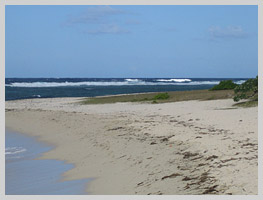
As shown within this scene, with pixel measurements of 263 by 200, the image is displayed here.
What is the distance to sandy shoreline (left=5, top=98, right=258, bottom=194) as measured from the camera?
25.7ft

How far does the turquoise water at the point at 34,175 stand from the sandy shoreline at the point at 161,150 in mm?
340

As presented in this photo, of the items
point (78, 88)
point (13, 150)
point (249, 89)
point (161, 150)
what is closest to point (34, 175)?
point (161, 150)

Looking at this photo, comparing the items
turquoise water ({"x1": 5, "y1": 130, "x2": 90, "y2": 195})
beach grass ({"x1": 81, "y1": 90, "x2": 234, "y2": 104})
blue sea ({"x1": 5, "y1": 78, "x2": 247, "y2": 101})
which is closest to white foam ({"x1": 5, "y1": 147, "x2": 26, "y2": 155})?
turquoise water ({"x1": 5, "y1": 130, "x2": 90, "y2": 195})

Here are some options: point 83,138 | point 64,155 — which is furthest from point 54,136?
point 64,155

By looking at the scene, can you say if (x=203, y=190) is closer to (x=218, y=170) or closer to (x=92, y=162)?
(x=218, y=170)

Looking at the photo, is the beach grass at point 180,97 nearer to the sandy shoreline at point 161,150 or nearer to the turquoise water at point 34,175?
the sandy shoreline at point 161,150

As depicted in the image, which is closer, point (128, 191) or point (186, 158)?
point (128, 191)

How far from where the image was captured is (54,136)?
641 inches

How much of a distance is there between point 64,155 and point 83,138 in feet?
7.80

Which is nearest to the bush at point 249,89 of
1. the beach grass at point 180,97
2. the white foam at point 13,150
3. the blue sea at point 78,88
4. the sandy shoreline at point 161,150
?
the sandy shoreline at point 161,150

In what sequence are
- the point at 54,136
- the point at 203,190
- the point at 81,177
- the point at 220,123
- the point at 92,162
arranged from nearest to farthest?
the point at 203,190, the point at 81,177, the point at 92,162, the point at 220,123, the point at 54,136

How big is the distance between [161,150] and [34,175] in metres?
3.40

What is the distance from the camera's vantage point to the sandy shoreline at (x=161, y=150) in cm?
783

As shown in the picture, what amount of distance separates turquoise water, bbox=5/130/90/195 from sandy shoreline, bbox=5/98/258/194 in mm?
340
